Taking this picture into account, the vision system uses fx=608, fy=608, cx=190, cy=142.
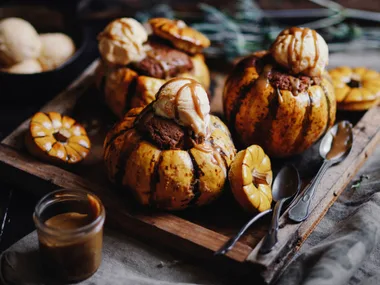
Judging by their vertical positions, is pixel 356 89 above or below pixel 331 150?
above

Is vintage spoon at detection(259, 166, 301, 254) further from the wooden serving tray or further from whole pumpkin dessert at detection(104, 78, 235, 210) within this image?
whole pumpkin dessert at detection(104, 78, 235, 210)

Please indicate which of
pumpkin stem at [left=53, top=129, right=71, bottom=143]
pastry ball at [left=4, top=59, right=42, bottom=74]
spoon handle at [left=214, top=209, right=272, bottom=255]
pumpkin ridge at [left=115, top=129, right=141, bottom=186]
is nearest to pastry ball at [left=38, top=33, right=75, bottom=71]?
pastry ball at [left=4, top=59, right=42, bottom=74]

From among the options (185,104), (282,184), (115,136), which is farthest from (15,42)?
(282,184)

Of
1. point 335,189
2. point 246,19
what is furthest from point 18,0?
point 335,189

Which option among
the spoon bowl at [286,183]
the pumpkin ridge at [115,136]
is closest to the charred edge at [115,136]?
the pumpkin ridge at [115,136]

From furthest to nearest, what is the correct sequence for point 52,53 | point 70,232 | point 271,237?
point 52,53 < point 271,237 < point 70,232

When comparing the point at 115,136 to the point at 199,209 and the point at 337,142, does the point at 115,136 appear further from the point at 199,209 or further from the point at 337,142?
the point at 337,142
